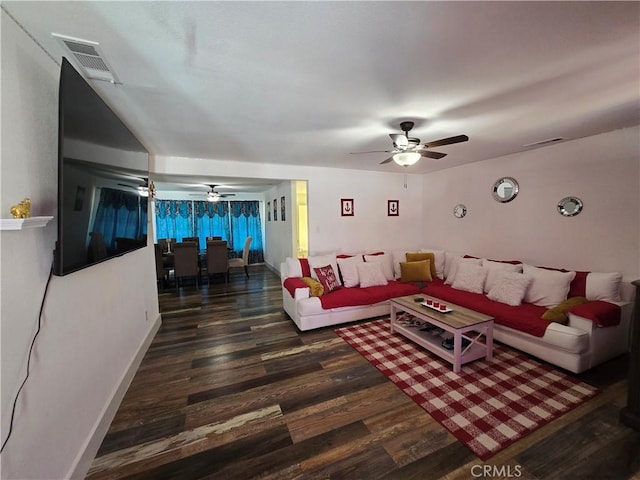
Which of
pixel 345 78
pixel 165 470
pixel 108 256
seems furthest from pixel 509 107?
pixel 165 470

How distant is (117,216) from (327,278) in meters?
2.59

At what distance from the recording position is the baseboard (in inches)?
57.0

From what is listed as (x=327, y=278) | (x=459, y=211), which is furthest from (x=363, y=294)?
(x=459, y=211)

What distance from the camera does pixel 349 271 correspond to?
12.9ft

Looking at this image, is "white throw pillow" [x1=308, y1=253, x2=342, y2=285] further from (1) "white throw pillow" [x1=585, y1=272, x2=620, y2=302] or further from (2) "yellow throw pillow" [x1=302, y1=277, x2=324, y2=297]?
(1) "white throw pillow" [x1=585, y1=272, x2=620, y2=302]

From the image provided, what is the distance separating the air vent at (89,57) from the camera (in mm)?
1267

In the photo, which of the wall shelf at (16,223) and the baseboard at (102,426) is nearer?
the wall shelf at (16,223)

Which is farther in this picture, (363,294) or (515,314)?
(363,294)

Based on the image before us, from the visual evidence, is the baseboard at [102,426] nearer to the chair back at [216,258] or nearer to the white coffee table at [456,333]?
the white coffee table at [456,333]

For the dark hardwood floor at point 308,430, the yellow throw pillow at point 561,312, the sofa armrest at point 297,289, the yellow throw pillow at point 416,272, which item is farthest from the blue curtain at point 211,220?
the yellow throw pillow at point 561,312

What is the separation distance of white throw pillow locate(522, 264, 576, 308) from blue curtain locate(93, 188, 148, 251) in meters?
4.23

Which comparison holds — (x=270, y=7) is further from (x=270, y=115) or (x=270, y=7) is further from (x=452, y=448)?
(x=452, y=448)

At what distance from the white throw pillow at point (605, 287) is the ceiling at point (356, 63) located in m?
1.59

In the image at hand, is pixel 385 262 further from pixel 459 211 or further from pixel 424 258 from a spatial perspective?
pixel 459 211
